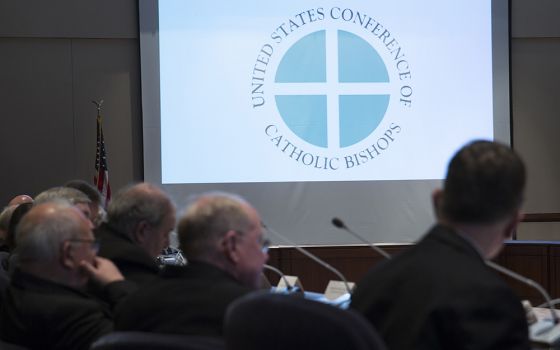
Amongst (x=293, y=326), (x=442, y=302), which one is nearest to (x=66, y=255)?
(x=293, y=326)

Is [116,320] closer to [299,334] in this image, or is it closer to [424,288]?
[299,334]

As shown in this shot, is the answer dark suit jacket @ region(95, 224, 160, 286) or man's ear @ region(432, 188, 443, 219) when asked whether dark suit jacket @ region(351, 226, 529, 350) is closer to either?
man's ear @ region(432, 188, 443, 219)

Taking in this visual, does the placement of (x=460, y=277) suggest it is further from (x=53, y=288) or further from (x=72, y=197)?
(x=72, y=197)

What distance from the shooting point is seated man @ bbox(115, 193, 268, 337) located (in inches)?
77.0

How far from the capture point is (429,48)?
24.5ft

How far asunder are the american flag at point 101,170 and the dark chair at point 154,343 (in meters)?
5.10

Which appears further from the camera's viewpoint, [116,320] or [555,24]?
[555,24]

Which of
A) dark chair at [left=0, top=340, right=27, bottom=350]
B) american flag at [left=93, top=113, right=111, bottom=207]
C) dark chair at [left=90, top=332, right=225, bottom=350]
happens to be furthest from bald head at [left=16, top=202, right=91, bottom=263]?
american flag at [left=93, top=113, right=111, bottom=207]

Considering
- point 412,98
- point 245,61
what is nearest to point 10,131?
point 245,61

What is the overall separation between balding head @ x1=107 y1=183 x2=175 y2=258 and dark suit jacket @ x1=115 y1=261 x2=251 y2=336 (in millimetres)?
880

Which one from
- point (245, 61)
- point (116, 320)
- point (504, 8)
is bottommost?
point (116, 320)

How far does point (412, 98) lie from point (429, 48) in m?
0.51

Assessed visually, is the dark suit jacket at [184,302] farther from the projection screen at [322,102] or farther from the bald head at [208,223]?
the projection screen at [322,102]

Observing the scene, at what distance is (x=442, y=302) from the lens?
59.1 inches
